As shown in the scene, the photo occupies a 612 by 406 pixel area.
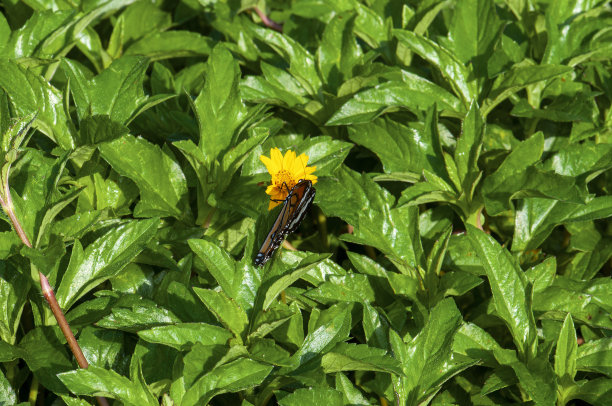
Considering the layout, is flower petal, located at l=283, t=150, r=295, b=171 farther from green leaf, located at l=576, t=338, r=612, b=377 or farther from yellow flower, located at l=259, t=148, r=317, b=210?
green leaf, located at l=576, t=338, r=612, b=377

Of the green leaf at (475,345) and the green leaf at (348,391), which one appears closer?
the green leaf at (348,391)

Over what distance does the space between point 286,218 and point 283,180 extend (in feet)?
0.91

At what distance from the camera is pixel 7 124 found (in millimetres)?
1903

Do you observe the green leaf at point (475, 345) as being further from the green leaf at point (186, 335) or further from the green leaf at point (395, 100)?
the green leaf at point (395, 100)

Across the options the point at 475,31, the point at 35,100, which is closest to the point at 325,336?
the point at 35,100

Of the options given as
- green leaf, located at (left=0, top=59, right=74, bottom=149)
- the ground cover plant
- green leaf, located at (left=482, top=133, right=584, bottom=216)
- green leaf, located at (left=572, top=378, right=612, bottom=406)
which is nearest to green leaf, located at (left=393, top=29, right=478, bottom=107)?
the ground cover plant

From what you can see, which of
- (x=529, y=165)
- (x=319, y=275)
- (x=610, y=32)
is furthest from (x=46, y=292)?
(x=610, y=32)

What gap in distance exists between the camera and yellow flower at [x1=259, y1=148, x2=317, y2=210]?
2.02 metres

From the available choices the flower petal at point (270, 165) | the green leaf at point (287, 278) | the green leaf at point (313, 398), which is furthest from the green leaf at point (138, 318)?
the flower petal at point (270, 165)

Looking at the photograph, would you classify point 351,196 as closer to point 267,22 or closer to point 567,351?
point 567,351

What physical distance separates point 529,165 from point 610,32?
0.79 meters

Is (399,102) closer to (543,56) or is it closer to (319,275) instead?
(543,56)

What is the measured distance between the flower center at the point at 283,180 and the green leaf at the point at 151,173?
0.35m

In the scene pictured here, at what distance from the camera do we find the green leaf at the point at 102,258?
190 centimetres
